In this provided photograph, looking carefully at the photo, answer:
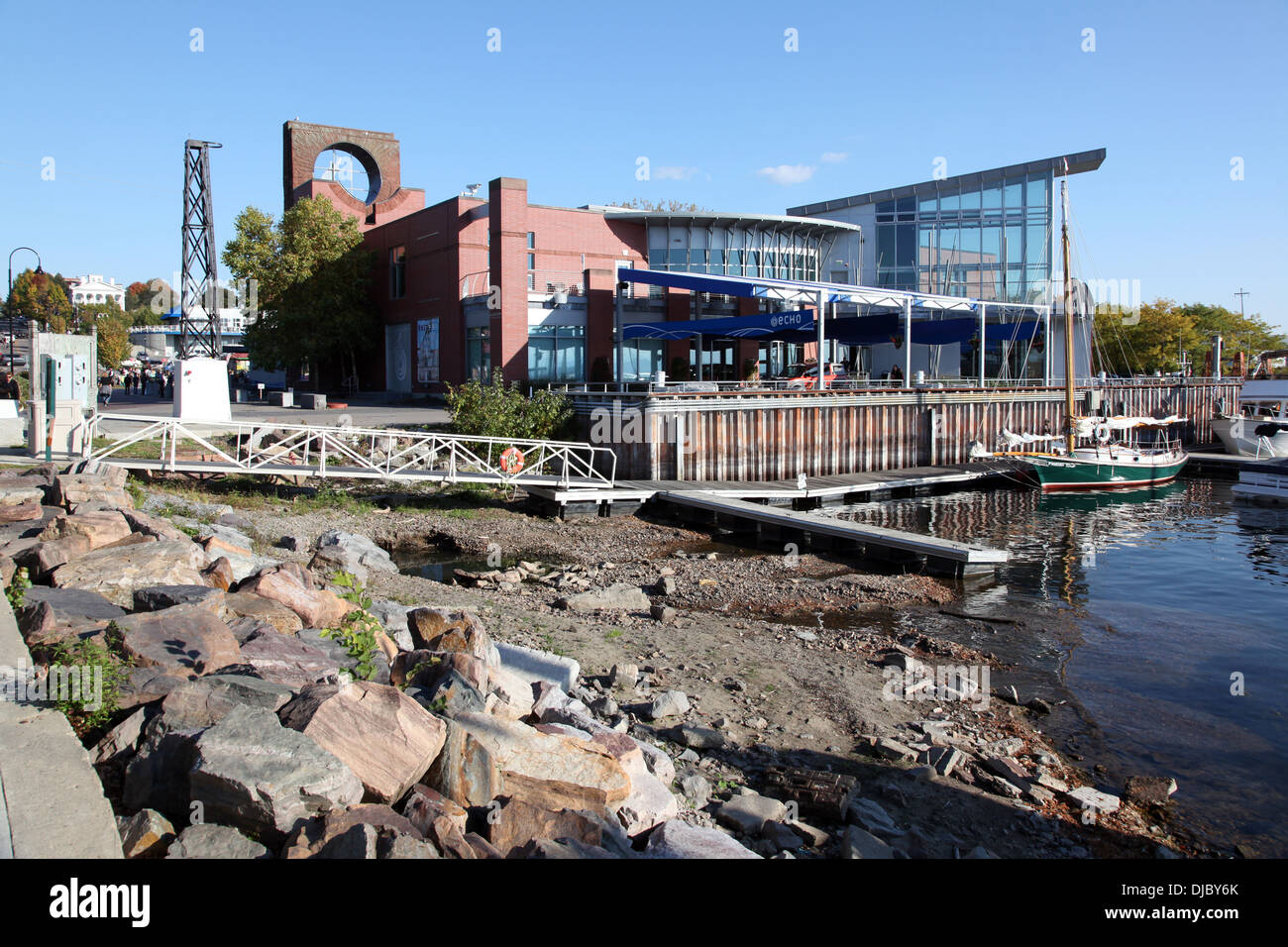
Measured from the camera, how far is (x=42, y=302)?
227 ft

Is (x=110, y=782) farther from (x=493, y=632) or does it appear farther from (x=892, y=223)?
(x=892, y=223)

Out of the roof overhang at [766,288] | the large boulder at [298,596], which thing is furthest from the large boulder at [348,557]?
the roof overhang at [766,288]

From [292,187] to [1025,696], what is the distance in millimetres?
53479

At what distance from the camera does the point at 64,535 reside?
31.9 ft

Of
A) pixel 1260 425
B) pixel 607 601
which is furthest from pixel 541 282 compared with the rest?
pixel 1260 425

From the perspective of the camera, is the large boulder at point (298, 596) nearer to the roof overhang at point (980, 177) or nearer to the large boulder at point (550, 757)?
the large boulder at point (550, 757)

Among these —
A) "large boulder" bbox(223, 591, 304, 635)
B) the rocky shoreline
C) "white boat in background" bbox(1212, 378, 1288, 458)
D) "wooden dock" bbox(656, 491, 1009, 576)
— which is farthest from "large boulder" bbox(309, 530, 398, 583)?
"white boat in background" bbox(1212, 378, 1288, 458)

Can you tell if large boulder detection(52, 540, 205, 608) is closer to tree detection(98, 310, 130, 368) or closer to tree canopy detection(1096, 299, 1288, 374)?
tree canopy detection(1096, 299, 1288, 374)

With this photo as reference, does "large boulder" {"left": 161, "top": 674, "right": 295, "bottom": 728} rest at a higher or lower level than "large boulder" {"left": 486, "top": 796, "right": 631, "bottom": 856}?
higher

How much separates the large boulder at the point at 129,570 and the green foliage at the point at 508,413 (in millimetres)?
18098

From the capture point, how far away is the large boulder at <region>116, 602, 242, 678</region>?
654cm

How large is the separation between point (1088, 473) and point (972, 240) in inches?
837

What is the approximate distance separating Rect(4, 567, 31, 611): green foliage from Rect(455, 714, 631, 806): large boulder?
4268mm
